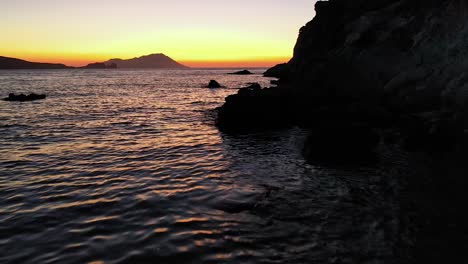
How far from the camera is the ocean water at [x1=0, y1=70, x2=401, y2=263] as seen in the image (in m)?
8.42

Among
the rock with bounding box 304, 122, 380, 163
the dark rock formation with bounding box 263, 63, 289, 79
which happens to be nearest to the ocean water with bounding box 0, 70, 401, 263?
the rock with bounding box 304, 122, 380, 163

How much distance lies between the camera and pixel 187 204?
37.2 feet

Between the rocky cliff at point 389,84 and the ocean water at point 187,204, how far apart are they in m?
5.79

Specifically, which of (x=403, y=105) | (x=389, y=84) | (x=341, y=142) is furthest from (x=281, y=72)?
(x=341, y=142)

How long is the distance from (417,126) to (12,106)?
39.6 m

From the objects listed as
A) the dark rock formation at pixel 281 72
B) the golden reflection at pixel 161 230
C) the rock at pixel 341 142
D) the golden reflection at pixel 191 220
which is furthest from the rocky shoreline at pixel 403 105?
the dark rock formation at pixel 281 72

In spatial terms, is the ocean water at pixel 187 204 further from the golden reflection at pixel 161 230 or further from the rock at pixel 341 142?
the rock at pixel 341 142

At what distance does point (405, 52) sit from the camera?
28.9m

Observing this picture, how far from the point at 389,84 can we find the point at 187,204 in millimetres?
22825

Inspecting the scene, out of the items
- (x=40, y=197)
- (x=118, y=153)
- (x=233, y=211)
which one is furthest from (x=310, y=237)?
(x=118, y=153)

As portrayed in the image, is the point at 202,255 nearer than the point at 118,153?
Yes

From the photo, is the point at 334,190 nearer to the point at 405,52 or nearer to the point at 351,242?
the point at 351,242

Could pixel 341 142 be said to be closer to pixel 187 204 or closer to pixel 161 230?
pixel 187 204

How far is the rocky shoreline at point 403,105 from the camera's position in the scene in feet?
37.5
